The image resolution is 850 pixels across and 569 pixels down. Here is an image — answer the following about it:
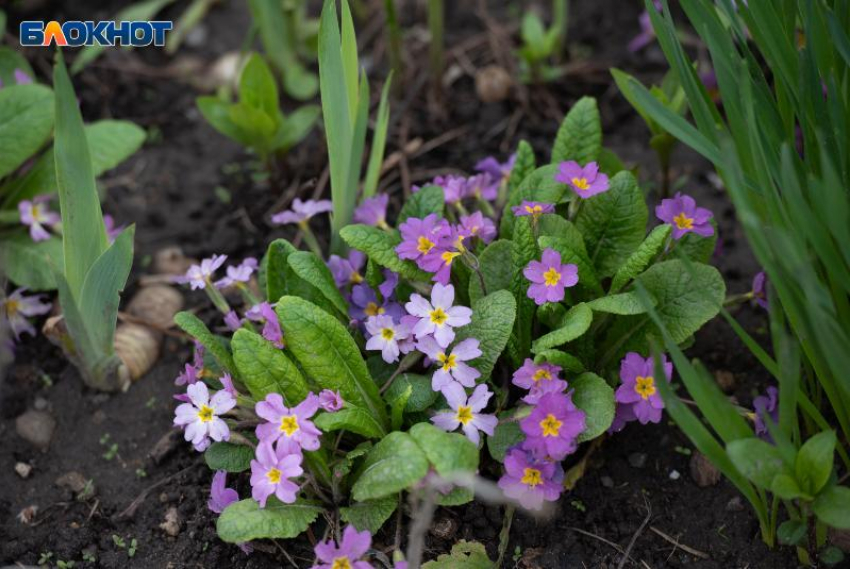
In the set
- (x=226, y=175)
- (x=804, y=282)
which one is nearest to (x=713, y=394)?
(x=804, y=282)

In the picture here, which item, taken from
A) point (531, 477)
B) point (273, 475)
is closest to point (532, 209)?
point (531, 477)

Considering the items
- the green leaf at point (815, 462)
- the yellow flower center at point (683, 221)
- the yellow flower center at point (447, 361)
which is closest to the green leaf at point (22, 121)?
the yellow flower center at point (447, 361)

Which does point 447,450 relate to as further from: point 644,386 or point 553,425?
point 644,386

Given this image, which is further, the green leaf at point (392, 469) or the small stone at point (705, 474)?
the small stone at point (705, 474)

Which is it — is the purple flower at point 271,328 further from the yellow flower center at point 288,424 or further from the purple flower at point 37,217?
the purple flower at point 37,217

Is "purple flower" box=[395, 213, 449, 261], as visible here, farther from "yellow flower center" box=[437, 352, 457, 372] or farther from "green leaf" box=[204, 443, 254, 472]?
"green leaf" box=[204, 443, 254, 472]

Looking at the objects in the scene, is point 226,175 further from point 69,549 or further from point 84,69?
point 69,549
